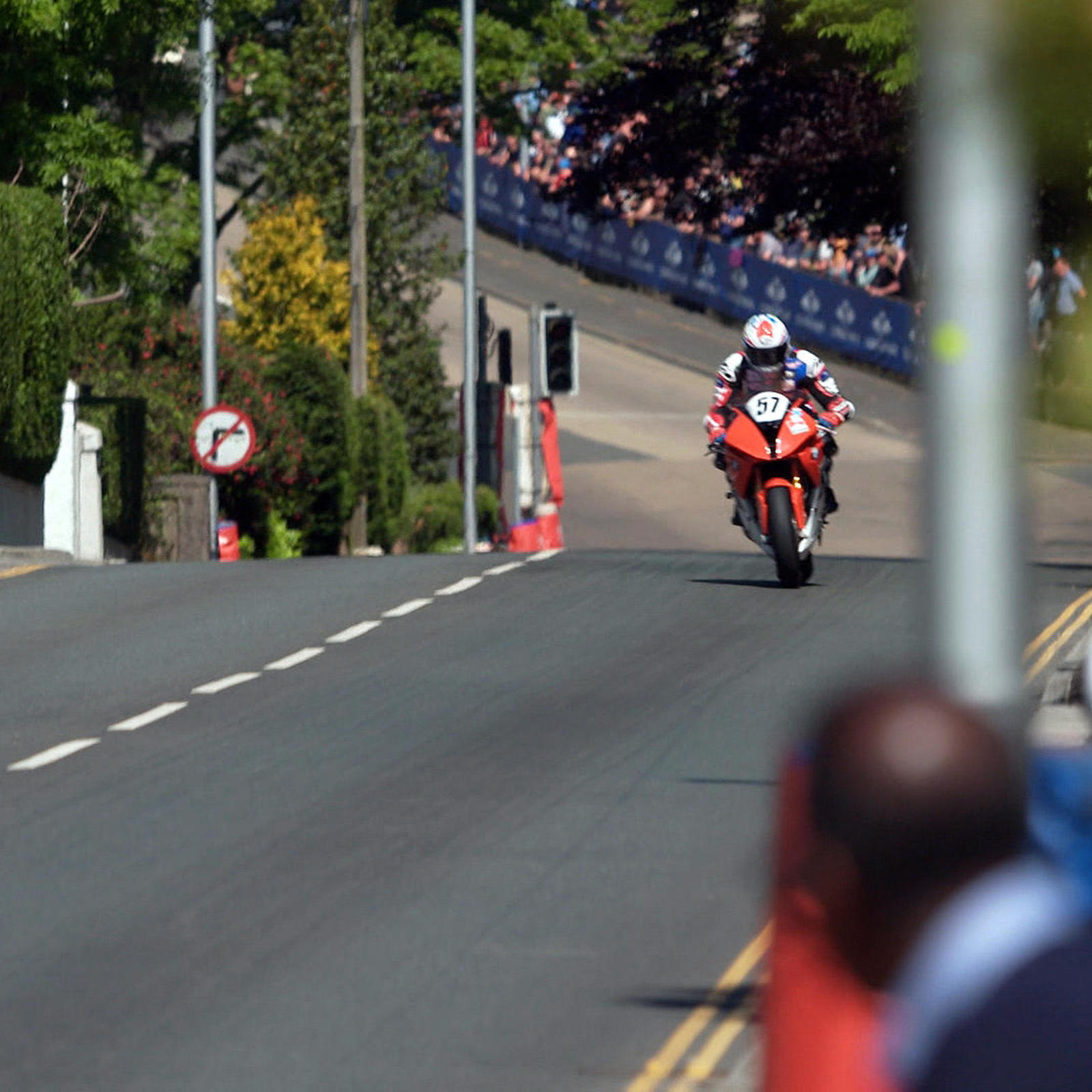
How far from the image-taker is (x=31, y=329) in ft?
82.1

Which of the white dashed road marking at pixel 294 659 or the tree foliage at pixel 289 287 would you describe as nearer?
the white dashed road marking at pixel 294 659

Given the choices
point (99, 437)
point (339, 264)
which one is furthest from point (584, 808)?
point (339, 264)

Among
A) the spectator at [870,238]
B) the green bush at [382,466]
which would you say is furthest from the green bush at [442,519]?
the spectator at [870,238]

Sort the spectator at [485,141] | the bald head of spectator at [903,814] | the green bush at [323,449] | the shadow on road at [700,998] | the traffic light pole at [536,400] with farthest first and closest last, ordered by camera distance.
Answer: the spectator at [485,141], the green bush at [323,449], the traffic light pole at [536,400], the shadow on road at [700,998], the bald head of spectator at [903,814]

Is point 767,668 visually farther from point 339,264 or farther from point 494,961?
point 339,264

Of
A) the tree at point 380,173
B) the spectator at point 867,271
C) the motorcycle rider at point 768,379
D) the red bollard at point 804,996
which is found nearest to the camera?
the red bollard at point 804,996

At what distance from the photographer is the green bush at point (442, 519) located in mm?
41750

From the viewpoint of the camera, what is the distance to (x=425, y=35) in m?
53.4

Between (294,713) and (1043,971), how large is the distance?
10.7 metres

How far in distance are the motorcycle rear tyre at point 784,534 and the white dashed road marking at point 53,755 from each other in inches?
253

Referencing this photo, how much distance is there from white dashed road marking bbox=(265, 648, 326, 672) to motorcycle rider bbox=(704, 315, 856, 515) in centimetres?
353

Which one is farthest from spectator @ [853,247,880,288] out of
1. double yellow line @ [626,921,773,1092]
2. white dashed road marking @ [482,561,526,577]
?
double yellow line @ [626,921,773,1092]

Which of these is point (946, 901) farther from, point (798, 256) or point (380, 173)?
point (798, 256)

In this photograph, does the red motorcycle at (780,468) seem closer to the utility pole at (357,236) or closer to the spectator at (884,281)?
the utility pole at (357,236)
